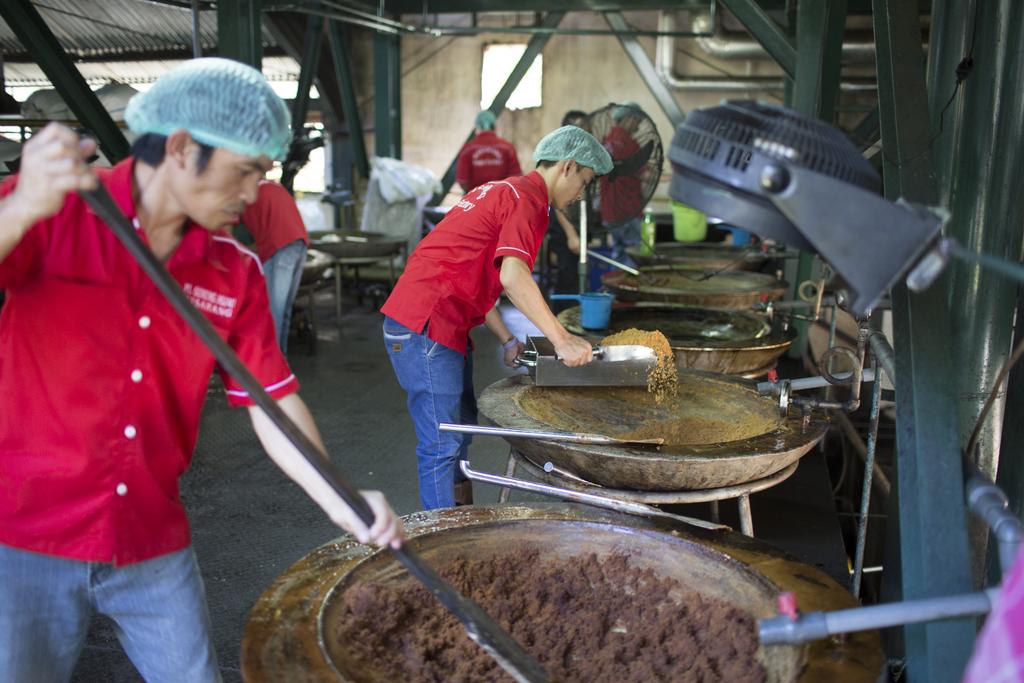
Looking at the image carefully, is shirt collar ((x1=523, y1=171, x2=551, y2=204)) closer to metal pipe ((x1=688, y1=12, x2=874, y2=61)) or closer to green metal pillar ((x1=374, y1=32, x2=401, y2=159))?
green metal pillar ((x1=374, y1=32, x2=401, y2=159))

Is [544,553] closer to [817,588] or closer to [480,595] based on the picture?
[480,595]

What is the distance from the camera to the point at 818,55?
563 centimetres

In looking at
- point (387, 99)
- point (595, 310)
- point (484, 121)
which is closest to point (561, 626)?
point (595, 310)

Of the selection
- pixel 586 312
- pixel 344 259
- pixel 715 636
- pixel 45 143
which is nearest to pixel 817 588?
pixel 715 636

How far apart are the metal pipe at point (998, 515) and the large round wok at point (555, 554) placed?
34 cm

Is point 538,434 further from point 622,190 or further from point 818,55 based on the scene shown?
point 818,55

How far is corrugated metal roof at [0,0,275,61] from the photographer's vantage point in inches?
383

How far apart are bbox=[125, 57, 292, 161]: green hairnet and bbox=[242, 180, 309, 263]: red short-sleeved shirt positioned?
3.28 m

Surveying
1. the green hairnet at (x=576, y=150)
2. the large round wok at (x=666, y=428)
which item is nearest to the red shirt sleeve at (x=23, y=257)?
the large round wok at (x=666, y=428)

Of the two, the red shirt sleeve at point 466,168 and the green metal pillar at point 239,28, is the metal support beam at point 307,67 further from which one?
the green metal pillar at point 239,28

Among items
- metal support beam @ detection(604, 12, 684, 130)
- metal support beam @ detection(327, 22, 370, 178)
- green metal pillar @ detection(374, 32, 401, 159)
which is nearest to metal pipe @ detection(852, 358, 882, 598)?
metal support beam @ detection(604, 12, 684, 130)

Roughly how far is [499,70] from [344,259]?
5.74 m

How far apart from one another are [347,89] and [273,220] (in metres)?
5.61

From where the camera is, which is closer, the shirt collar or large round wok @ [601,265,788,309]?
the shirt collar
